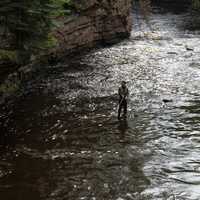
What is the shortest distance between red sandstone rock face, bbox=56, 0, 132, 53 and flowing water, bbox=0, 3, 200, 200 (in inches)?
75.5

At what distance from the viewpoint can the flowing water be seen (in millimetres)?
16609

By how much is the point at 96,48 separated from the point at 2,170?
2447 cm

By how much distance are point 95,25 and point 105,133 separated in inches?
799

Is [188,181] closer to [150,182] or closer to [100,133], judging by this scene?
[150,182]

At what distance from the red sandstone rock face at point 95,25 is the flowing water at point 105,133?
1.92m

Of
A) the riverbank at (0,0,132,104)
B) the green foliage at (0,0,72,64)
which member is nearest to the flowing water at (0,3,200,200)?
the riverbank at (0,0,132,104)

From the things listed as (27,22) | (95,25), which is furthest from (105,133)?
(95,25)

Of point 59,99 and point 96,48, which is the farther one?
point 96,48

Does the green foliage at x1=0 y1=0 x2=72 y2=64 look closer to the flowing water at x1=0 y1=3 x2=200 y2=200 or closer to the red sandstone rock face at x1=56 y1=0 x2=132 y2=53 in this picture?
the flowing water at x1=0 y1=3 x2=200 y2=200

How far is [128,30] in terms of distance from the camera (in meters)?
45.3

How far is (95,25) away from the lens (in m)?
40.8

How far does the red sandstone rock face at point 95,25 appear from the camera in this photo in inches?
1465

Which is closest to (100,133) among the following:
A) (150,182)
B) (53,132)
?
(53,132)

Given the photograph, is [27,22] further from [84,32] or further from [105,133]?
[84,32]
